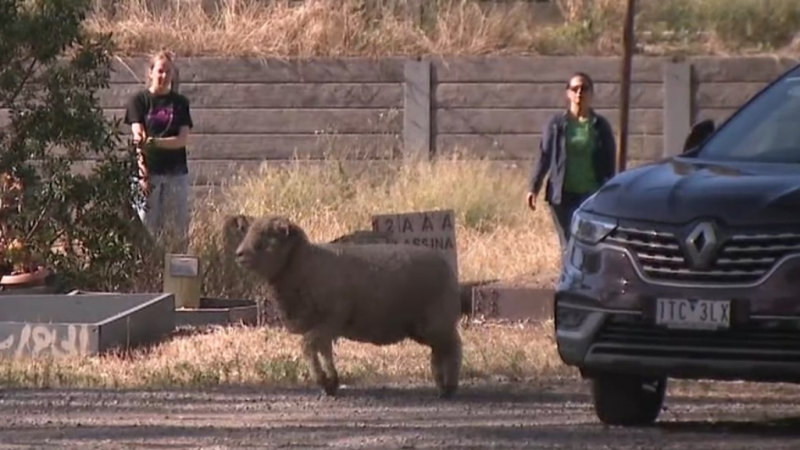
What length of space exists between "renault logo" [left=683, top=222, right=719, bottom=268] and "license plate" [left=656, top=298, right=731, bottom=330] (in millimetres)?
165

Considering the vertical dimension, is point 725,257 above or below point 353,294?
above

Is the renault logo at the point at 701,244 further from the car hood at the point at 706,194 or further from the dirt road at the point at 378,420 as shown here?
the dirt road at the point at 378,420

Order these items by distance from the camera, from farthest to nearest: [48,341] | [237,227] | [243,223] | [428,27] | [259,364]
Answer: [428,27] → [48,341] → [259,364] → [237,227] → [243,223]

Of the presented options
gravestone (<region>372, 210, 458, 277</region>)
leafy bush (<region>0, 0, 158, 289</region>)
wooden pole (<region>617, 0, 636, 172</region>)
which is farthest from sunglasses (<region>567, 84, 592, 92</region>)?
leafy bush (<region>0, 0, 158, 289</region>)

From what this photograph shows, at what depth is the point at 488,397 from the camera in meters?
11.0

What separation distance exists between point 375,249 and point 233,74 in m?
10.9

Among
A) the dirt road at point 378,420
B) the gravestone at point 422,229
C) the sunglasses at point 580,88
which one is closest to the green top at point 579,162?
the sunglasses at point 580,88

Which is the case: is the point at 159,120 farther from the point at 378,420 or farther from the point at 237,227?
the point at 378,420

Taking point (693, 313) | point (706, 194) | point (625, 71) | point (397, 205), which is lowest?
point (693, 313)

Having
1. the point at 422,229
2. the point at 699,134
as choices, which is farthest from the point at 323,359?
the point at 422,229

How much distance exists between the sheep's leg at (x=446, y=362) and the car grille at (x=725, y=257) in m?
2.07

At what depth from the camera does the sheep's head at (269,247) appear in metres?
10.8

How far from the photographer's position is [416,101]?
2136 centimetres

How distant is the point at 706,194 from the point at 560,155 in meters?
5.59
